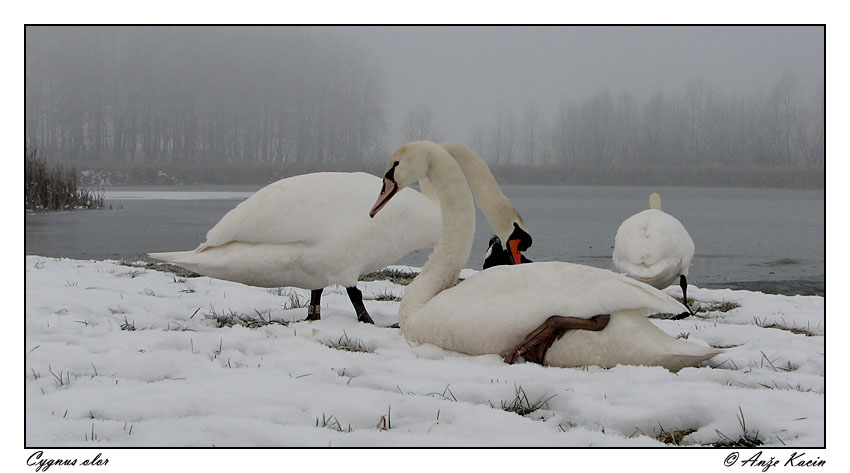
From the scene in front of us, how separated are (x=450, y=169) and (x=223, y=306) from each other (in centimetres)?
216

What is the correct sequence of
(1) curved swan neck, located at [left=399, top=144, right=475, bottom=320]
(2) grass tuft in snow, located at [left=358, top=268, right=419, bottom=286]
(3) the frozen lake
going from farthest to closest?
(3) the frozen lake < (2) grass tuft in snow, located at [left=358, top=268, right=419, bottom=286] < (1) curved swan neck, located at [left=399, top=144, right=475, bottom=320]

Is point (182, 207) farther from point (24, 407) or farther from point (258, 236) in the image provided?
point (24, 407)

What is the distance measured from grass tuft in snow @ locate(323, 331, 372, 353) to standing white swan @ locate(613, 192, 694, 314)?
3646 mm

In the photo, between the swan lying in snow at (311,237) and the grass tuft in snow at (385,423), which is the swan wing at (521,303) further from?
the grass tuft in snow at (385,423)

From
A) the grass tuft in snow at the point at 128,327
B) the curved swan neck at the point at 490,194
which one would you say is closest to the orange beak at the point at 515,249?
the curved swan neck at the point at 490,194

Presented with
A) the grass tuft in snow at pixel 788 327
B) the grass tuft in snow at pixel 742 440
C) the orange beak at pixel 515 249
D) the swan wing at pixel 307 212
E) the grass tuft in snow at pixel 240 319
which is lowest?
the grass tuft in snow at pixel 742 440

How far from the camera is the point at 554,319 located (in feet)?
11.4

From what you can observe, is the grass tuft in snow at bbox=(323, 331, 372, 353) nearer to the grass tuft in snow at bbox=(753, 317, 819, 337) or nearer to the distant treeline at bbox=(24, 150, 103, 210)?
the grass tuft in snow at bbox=(753, 317, 819, 337)

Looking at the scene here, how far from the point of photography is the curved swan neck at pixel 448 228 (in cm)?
419

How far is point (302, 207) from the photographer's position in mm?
4527

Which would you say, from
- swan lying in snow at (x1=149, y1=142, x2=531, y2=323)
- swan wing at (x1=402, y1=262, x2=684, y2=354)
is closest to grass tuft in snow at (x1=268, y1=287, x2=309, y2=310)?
swan lying in snow at (x1=149, y1=142, x2=531, y2=323)

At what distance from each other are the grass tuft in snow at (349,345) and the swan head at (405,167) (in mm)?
689

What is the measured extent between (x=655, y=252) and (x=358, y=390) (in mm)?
4680

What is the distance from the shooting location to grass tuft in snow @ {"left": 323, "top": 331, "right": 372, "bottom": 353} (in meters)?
3.94
